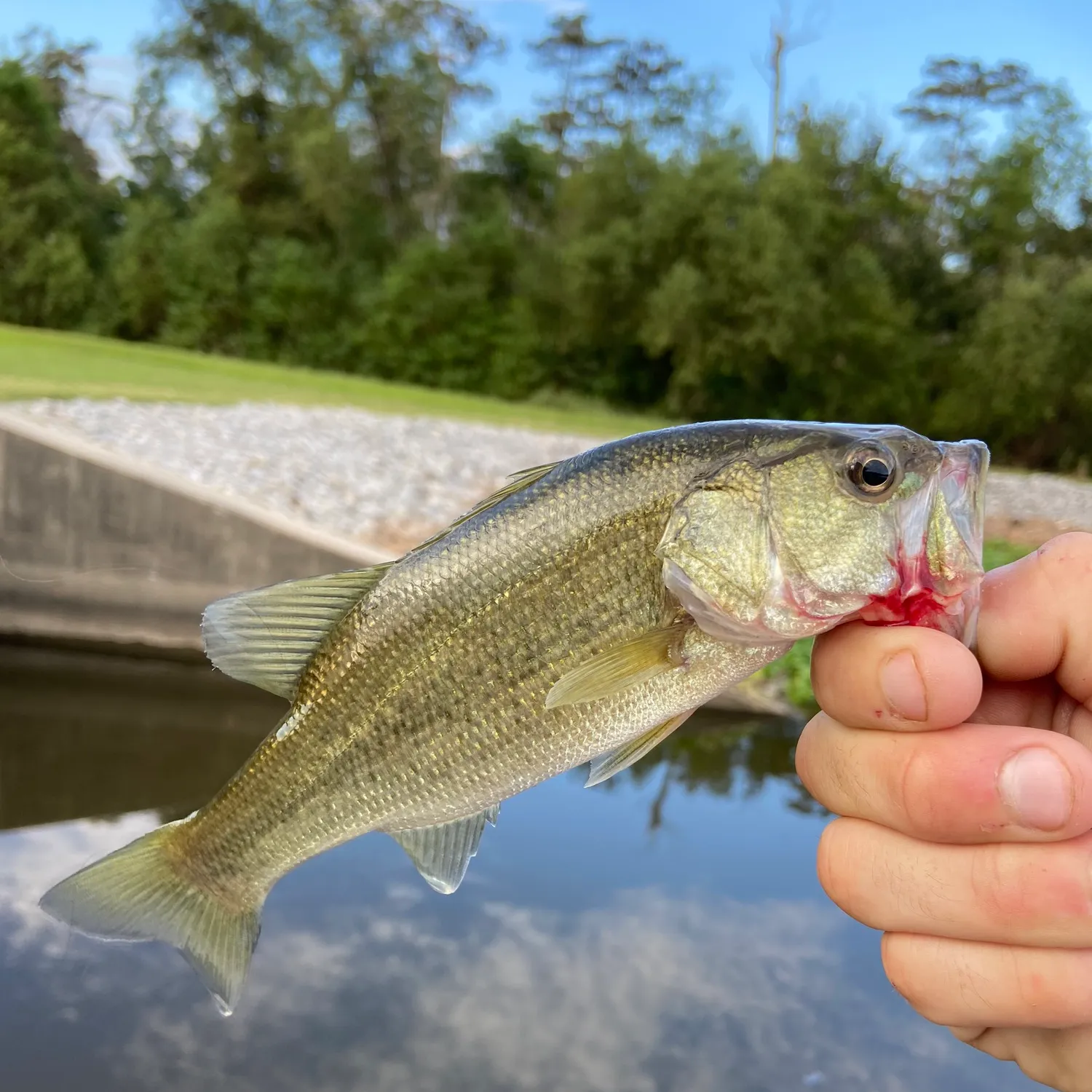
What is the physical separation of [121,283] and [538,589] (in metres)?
34.8

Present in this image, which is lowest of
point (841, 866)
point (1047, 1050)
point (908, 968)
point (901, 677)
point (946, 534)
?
point (1047, 1050)

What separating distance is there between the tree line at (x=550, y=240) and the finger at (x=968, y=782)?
91.0ft

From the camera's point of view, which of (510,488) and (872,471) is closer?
(872,471)

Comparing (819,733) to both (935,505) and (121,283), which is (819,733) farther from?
(121,283)

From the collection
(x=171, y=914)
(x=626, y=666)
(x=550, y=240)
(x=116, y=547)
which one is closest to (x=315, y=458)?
(x=116, y=547)

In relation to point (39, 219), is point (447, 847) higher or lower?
lower

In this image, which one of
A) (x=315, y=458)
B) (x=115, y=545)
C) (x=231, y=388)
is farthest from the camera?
(x=231, y=388)

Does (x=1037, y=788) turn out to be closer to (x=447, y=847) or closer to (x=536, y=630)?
(x=536, y=630)

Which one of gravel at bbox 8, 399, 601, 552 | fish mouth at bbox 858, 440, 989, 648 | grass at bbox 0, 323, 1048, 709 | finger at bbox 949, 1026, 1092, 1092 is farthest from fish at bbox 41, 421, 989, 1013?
gravel at bbox 8, 399, 601, 552

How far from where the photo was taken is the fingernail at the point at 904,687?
1.26 metres

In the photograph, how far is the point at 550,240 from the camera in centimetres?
3300

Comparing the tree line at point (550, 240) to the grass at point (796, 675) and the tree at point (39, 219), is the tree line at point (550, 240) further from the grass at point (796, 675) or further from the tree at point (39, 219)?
the grass at point (796, 675)

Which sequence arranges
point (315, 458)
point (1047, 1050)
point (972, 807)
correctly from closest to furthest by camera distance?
point (972, 807) < point (1047, 1050) < point (315, 458)

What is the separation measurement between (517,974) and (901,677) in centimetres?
264
